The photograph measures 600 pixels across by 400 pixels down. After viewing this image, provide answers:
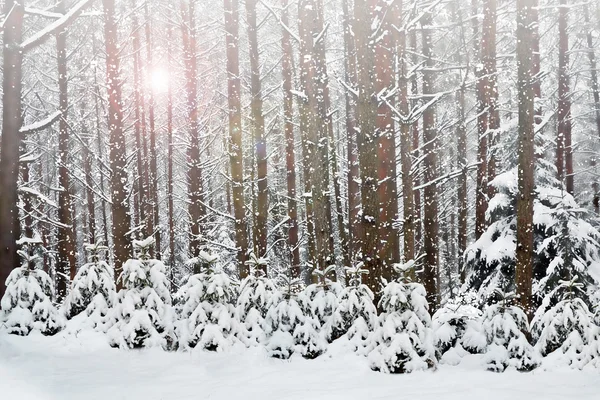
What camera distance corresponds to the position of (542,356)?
754cm

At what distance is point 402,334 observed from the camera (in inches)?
280

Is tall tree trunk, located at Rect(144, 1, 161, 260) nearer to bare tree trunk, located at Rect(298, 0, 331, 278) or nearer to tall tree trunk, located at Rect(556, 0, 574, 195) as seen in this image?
bare tree trunk, located at Rect(298, 0, 331, 278)

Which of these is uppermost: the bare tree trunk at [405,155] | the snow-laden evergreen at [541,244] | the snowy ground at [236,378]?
the bare tree trunk at [405,155]

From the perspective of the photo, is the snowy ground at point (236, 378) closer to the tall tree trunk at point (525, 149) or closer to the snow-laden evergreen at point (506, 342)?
the snow-laden evergreen at point (506, 342)

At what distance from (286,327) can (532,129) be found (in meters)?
4.99

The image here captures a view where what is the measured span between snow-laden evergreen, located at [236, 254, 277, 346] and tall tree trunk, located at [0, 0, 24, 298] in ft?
12.2

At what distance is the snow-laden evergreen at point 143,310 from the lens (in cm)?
821

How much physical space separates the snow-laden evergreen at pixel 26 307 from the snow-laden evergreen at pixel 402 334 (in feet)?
17.9

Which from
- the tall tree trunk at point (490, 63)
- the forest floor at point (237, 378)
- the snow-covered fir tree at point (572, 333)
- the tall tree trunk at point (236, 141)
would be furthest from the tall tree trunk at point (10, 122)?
the tall tree trunk at point (490, 63)

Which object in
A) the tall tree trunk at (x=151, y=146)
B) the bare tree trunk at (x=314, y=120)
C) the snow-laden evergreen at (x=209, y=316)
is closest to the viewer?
the snow-laden evergreen at (x=209, y=316)

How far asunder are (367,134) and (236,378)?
13.4ft

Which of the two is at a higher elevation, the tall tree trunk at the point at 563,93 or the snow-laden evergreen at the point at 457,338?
the tall tree trunk at the point at 563,93

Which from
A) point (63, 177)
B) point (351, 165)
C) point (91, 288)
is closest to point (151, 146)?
point (63, 177)

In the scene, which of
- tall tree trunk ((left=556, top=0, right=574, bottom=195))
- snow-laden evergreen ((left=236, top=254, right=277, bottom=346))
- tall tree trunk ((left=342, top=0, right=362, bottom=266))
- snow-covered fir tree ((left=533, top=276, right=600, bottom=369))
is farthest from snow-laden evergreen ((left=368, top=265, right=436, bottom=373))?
tall tree trunk ((left=556, top=0, right=574, bottom=195))
